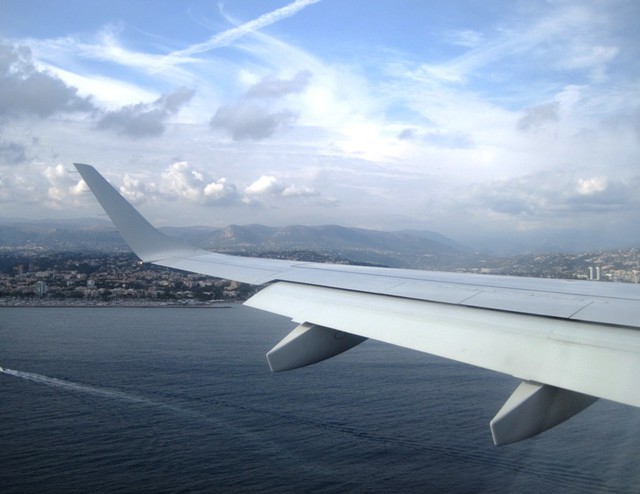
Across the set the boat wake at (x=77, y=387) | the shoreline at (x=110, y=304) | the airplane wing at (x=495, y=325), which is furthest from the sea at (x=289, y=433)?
the shoreline at (x=110, y=304)

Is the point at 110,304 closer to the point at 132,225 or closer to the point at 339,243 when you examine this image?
the point at 339,243

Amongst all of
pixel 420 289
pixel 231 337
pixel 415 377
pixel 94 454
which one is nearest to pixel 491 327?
pixel 420 289

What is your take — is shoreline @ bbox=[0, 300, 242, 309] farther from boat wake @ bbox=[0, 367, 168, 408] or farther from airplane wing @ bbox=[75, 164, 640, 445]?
airplane wing @ bbox=[75, 164, 640, 445]

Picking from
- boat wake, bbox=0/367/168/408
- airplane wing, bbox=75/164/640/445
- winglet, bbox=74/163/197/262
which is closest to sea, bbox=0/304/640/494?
boat wake, bbox=0/367/168/408

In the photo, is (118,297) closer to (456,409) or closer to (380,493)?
(456,409)

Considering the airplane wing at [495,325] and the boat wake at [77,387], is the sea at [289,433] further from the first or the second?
the airplane wing at [495,325]
